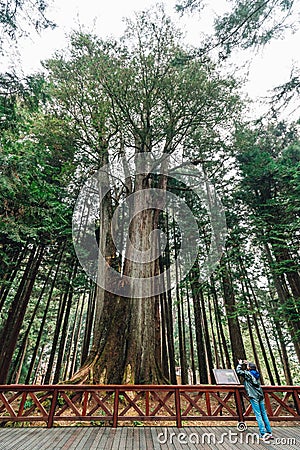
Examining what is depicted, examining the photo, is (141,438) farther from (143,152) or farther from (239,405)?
(143,152)

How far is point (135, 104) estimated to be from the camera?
6973 mm

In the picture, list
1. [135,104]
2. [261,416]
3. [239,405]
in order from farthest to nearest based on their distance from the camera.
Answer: [135,104] → [239,405] → [261,416]

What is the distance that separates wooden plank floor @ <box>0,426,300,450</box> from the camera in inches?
114

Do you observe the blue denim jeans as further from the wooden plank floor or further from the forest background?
the forest background

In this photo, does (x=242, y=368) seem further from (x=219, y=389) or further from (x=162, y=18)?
(x=162, y=18)

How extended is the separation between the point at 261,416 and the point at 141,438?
63.3 inches

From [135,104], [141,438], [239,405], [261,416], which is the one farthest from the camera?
[135,104]

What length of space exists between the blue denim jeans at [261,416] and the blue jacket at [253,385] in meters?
0.06

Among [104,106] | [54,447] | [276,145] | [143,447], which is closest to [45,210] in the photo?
[104,106]

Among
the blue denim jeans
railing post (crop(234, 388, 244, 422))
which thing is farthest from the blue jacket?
railing post (crop(234, 388, 244, 422))

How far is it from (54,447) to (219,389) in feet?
7.56

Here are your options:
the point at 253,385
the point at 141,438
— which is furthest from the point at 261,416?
the point at 141,438

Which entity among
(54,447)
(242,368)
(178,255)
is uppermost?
(178,255)

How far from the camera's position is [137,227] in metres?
6.70
